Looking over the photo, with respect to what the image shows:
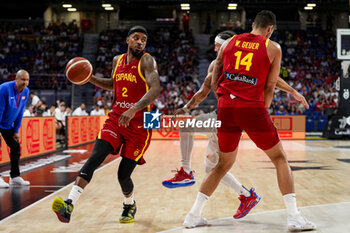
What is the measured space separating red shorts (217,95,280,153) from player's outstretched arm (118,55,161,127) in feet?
2.01

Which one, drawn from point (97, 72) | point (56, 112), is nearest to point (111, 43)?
point (97, 72)

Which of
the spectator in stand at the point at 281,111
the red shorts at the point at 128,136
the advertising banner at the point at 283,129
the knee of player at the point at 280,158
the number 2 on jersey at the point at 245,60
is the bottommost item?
the advertising banner at the point at 283,129

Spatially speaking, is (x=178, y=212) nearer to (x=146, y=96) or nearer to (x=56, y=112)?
(x=146, y=96)

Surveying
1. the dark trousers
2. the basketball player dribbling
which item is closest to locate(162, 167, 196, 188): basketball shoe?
the basketball player dribbling

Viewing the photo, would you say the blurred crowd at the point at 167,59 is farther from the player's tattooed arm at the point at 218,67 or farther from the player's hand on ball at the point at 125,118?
the player's hand on ball at the point at 125,118

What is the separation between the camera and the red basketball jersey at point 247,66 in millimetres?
3551

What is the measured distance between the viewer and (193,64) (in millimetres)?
23672

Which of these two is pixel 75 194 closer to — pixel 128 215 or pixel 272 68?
pixel 128 215

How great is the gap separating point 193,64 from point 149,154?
43.2ft

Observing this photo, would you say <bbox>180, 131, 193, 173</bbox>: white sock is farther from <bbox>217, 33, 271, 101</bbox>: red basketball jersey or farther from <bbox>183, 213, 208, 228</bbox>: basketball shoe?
<bbox>217, 33, 271, 101</bbox>: red basketball jersey

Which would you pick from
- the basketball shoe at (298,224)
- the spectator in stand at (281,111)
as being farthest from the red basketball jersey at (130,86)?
the spectator in stand at (281,111)

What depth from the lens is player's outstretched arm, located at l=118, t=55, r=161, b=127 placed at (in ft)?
11.9

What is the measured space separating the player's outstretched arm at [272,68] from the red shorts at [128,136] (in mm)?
1195

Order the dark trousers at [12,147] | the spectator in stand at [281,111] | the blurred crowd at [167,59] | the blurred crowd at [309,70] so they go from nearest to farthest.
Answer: the dark trousers at [12,147] < the spectator in stand at [281,111] < the blurred crowd at [309,70] < the blurred crowd at [167,59]
